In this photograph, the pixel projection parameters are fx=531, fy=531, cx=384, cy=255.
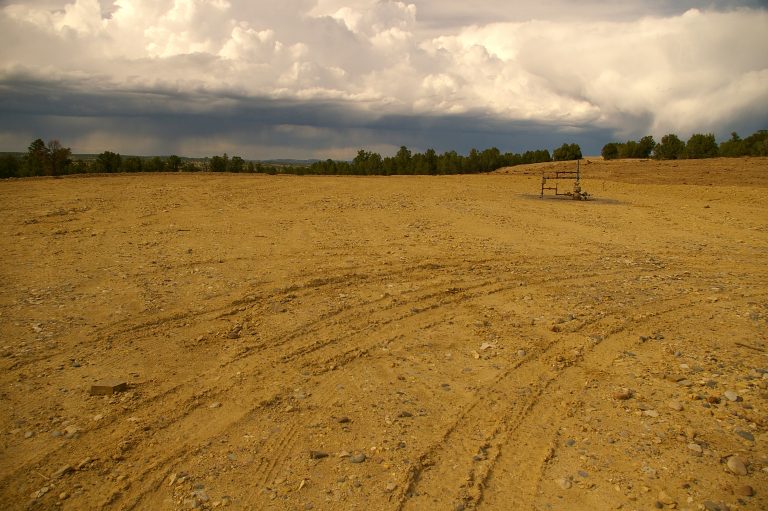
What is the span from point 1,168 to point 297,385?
128 feet

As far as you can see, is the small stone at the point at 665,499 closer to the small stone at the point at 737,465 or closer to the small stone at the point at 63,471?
the small stone at the point at 737,465

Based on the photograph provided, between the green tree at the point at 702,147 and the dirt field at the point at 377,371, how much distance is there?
3027 cm

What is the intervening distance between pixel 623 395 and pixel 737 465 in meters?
1.06

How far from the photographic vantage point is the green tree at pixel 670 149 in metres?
38.5

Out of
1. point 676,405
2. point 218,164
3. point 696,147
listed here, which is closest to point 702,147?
point 696,147

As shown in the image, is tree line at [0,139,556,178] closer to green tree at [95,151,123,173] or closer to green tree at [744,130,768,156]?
green tree at [95,151,123,173]

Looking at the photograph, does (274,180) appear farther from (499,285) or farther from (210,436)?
(210,436)

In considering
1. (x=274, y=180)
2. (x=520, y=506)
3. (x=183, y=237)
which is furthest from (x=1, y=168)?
(x=520, y=506)

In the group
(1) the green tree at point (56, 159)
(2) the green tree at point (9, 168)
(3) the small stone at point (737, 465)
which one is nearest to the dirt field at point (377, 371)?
(3) the small stone at point (737, 465)

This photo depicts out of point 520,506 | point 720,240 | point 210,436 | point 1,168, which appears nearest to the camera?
point 520,506

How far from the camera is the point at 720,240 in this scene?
39.9 ft

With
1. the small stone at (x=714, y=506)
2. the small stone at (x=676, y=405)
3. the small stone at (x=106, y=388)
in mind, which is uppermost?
the small stone at (x=106, y=388)

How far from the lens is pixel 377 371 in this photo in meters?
5.20

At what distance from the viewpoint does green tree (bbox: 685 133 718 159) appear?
3731 cm
